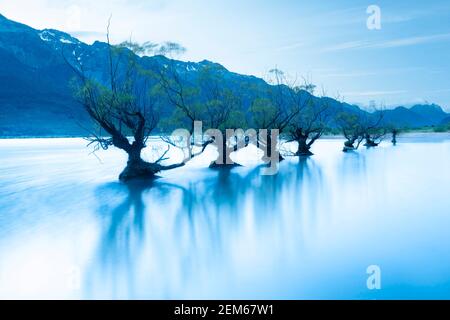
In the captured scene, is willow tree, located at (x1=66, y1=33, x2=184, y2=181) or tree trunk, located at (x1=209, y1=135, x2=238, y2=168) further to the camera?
tree trunk, located at (x1=209, y1=135, x2=238, y2=168)

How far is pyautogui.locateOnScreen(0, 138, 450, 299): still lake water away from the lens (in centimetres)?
600

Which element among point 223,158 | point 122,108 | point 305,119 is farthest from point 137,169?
point 305,119

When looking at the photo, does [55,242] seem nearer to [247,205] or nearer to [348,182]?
[247,205]

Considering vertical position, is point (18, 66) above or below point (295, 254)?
above

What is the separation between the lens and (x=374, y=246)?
7961mm

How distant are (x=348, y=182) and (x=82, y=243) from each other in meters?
13.4

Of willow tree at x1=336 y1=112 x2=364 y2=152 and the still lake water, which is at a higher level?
willow tree at x1=336 y1=112 x2=364 y2=152

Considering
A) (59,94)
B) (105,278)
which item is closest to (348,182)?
(105,278)

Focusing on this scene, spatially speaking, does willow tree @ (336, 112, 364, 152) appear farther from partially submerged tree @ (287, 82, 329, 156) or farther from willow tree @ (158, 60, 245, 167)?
willow tree @ (158, 60, 245, 167)

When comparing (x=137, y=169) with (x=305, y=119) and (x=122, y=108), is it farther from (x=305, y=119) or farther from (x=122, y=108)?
(x=305, y=119)

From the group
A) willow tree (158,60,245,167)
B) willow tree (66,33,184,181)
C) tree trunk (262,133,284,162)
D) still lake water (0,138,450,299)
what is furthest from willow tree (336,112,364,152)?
willow tree (66,33,184,181)

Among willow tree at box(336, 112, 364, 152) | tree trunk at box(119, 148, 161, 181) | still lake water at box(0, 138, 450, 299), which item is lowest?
still lake water at box(0, 138, 450, 299)

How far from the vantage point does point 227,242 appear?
336 inches

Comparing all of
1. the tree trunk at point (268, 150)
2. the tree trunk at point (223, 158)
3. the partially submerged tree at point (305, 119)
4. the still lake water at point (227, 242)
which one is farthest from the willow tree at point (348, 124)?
the still lake water at point (227, 242)
